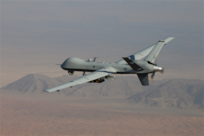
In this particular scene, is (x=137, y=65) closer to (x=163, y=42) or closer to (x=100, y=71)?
(x=100, y=71)

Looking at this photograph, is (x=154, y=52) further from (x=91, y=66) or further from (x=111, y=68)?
(x=91, y=66)

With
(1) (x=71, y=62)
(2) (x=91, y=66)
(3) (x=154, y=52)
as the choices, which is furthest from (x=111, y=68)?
(3) (x=154, y=52)

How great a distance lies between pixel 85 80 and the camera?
59.2 m

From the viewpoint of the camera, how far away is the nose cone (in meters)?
66.5

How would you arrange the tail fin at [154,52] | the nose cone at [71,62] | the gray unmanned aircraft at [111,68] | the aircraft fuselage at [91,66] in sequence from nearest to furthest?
the gray unmanned aircraft at [111,68]
the aircraft fuselage at [91,66]
the tail fin at [154,52]
the nose cone at [71,62]

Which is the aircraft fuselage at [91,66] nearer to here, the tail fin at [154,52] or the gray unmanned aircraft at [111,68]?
the gray unmanned aircraft at [111,68]

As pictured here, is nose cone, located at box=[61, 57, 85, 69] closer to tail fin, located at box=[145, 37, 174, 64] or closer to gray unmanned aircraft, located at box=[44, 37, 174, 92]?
gray unmanned aircraft, located at box=[44, 37, 174, 92]

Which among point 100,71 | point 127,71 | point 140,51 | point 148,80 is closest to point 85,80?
point 100,71

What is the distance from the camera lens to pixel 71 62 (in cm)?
6694

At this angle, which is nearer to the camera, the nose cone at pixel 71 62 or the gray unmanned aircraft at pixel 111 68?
the gray unmanned aircraft at pixel 111 68

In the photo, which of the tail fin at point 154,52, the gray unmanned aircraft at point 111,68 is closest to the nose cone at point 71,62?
the gray unmanned aircraft at point 111,68

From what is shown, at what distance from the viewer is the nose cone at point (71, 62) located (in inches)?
2618

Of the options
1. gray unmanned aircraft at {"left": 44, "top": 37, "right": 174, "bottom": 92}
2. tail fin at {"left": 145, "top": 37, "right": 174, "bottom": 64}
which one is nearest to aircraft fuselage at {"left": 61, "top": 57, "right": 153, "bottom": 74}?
gray unmanned aircraft at {"left": 44, "top": 37, "right": 174, "bottom": 92}

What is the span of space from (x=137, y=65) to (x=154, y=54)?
7137 mm
